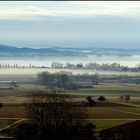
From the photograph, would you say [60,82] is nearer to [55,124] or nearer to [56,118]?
[56,118]

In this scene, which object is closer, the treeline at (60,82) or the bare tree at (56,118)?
the bare tree at (56,118)

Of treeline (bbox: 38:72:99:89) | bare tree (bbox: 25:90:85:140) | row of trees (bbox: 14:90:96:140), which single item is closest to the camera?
row of trees (bbox: 14:90:96:140)

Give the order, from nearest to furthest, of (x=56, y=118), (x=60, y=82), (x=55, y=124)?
(x=55, y=124), (x=56, y=118), (x=60, y=82)

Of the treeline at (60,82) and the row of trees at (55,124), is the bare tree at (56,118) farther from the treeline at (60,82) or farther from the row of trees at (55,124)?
the treeline at (60,82)

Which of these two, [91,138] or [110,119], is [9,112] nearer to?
[110,119]

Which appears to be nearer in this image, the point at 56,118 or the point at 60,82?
the point at 56,118

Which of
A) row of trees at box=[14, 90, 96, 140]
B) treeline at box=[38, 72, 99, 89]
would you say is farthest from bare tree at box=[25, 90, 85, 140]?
treeline at box=[38, 72, 99, 89]

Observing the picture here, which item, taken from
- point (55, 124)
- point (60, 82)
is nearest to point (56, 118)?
point (55, 124)

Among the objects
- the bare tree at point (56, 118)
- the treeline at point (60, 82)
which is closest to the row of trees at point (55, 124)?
the bare tree at point (56, 118)

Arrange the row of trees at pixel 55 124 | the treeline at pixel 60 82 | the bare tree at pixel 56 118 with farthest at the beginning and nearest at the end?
the treeline at pixel 60 82
the bare tree at pixel 56 118
the row of trees at pixel 55 124

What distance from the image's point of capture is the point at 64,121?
15898 millimetres

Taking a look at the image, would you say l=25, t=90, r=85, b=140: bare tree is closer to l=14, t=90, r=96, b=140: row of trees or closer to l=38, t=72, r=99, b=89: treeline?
l=14, t=90, r=96, b=140: row of trees

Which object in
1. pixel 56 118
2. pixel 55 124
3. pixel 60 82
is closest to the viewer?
pixel 55 124

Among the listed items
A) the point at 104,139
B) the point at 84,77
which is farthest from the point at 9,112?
the point at 84,77
